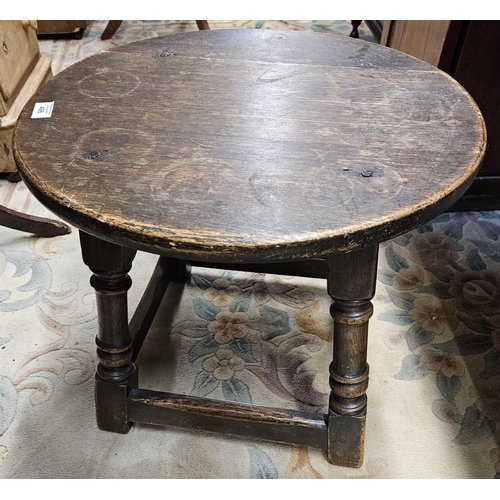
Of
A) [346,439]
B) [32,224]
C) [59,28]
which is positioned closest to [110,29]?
[59,28]

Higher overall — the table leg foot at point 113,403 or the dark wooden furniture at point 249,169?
the dark wooden furniture at point 249,169

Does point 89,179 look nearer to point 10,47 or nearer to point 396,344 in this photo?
point 396,344

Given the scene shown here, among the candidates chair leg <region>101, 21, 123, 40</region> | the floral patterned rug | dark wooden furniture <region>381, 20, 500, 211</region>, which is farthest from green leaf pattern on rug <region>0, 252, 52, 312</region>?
chair leg <region>101, 21, 123, 40</region>

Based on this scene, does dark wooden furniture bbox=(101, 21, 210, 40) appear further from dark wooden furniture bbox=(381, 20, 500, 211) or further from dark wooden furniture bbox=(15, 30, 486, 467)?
dark wooden furniture bbox=(15, 30, 486, 467)

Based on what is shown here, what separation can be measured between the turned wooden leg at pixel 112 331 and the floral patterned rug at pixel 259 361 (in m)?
0.06

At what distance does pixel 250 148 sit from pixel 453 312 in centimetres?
72

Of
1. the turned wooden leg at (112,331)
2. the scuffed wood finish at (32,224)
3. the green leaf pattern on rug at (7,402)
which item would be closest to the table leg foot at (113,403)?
the turned wooden leg at (112,331)

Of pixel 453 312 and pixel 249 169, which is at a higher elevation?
pixel 249 169

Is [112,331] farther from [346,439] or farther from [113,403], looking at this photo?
[346,439]

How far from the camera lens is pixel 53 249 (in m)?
1.57

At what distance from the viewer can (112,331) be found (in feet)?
3.35

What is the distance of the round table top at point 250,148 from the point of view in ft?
2.41

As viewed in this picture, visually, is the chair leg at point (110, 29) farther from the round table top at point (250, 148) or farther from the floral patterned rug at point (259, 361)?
the round table top at point (250, 148)

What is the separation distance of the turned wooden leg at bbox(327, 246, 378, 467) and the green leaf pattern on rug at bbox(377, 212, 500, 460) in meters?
0.22
